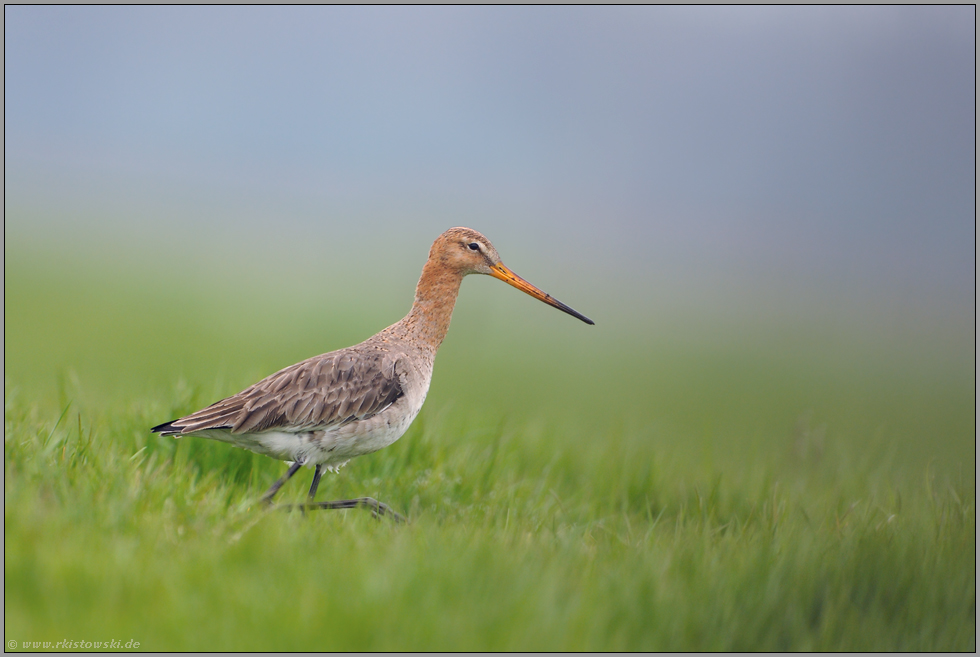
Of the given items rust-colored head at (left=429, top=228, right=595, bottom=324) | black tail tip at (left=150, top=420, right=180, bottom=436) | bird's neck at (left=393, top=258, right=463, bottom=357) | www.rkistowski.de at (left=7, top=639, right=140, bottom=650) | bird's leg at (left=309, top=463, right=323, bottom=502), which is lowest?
www.rkistowski.de at (left=7, top=639, right=140, bottom=650)

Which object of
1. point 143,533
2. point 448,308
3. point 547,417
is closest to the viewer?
point 143,533

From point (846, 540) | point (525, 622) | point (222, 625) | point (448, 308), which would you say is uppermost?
point (448, 308)

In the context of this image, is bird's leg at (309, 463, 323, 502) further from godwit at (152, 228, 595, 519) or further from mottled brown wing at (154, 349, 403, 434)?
mottled brown wing at (154, 349, 403, 434)

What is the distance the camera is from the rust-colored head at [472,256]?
6258mm

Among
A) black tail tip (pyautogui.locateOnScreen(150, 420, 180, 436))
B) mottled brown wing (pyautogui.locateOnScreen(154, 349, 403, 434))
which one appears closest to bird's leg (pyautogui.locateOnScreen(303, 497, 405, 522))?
mottled brown wing (pyautogui.locateOnScreen(154, 349, 403, 434))

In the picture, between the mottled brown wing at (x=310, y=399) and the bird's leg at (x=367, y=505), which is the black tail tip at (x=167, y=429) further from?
the bird's leg at (x=367, y=505)

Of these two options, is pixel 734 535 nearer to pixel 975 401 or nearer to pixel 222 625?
pixel 975 401

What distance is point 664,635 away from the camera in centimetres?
371

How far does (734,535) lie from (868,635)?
1187mm

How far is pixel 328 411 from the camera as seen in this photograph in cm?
554

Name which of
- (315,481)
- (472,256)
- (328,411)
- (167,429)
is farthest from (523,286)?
(167,429)

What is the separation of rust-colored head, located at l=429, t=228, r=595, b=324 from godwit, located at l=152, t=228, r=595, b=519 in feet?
2.53

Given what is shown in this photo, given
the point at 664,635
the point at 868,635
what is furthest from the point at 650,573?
the point at 868,635

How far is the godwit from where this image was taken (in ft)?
17.8
